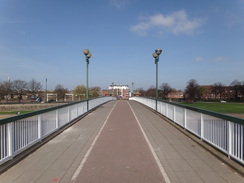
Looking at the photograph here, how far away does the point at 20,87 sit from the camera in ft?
236

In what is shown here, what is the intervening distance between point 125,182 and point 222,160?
2654 mm

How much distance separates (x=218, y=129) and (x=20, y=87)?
78638mm

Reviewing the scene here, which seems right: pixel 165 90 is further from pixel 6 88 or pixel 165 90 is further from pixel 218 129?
pixel 218 129

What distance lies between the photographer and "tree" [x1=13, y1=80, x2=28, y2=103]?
70713 millimetres

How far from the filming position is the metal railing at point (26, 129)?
441 centimetres

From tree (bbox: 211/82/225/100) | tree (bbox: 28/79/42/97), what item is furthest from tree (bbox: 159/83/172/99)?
tree (bbox: 28/79/42/97)

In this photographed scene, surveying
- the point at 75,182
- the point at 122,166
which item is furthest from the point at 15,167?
the point at 122,166

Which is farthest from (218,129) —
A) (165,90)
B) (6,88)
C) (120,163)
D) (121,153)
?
(165,90)

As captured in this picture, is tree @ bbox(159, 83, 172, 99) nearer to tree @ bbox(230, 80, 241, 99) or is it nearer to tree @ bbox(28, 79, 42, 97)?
tree @ bbox(230, 80, 241, 99)

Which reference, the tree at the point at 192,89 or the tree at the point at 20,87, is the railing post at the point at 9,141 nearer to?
the tree at the point at 20,87

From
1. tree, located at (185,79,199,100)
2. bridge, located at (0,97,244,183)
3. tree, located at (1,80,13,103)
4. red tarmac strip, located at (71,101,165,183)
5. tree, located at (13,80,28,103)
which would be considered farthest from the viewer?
tree, located at (185,79,199,100)

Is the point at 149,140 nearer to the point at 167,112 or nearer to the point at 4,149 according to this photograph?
the point at 4,149

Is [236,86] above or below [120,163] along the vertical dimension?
above

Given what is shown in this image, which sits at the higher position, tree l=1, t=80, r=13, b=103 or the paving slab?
tree l=1, t=80, r=13, b=103
